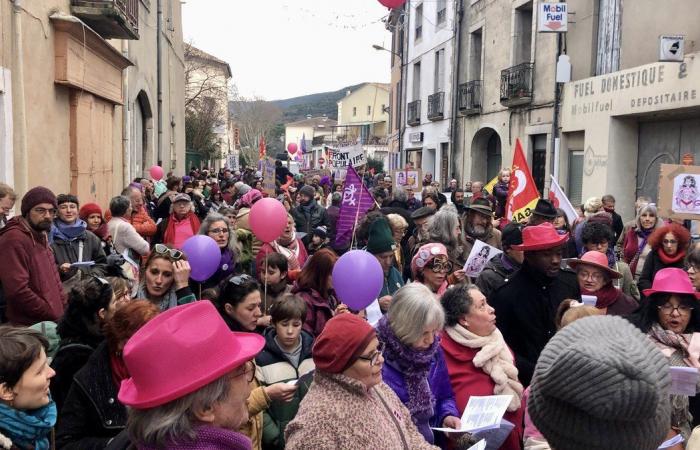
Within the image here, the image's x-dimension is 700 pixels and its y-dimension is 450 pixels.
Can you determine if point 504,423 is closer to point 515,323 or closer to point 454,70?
point 515,323

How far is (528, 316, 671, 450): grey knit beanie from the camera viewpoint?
4.59ft

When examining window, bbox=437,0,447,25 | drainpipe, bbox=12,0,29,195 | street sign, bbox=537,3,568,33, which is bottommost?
drainpipe, bbox=12,0,29,195

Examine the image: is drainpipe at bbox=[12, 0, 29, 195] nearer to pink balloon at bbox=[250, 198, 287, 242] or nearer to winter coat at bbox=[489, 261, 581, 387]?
pink balloon at bbox=[250, 198, 287, 242]

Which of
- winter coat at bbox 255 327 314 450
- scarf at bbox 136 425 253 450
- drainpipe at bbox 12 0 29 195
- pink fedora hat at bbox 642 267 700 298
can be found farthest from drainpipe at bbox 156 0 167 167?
scarf at bbox 136 425 253 450

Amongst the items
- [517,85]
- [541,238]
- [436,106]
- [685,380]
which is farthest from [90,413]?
[436,106]

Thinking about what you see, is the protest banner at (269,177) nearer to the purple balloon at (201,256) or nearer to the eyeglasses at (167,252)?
the purple balloon at (201,256)

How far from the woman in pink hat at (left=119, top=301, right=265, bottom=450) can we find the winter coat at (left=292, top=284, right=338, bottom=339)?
8.33ft

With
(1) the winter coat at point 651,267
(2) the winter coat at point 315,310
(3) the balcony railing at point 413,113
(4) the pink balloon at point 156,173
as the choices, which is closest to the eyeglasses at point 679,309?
(2) the winter coat at point 315,310

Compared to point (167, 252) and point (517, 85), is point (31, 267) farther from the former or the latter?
point (517, 85)

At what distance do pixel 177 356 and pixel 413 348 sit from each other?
5.59 feet

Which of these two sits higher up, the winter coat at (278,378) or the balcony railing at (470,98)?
the balcony railing at (470,98)

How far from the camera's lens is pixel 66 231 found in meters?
6.43

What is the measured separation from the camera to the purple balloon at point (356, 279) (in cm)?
495

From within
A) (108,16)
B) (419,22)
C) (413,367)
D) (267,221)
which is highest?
(419,22)
